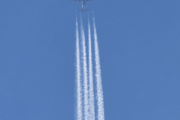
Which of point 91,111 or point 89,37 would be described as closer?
point 91,111

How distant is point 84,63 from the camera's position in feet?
270

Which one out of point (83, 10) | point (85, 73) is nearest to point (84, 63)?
point (85, 73)

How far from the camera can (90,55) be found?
83.0 m

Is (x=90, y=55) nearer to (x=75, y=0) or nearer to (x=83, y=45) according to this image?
(x=83, y=45)

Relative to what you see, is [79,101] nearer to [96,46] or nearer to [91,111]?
[91,111]

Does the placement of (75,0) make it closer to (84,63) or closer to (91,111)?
(84,63)

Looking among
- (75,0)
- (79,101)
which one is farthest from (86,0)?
(79,101)

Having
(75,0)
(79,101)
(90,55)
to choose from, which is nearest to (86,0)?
(75,0)

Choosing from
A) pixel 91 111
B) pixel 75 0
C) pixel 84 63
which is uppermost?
pixel 75 0

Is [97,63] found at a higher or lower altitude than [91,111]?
higher

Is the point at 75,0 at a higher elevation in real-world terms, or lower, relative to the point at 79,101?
higher

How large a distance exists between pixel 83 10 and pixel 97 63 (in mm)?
6763

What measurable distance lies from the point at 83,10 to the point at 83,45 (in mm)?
4791

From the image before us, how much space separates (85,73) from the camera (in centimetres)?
8200
